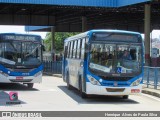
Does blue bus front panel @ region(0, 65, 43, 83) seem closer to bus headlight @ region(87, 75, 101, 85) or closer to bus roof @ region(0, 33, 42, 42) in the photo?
bus roof @ region(0, 33, 42, 42)

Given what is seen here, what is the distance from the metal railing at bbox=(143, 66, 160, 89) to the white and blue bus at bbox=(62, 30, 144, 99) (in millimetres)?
4067

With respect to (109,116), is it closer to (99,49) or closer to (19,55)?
(99,49)

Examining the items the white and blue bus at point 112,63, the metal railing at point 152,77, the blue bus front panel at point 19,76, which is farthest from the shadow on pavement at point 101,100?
the blue bus front panel at point 19,76

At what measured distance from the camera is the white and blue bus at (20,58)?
20.2m

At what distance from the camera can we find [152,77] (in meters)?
20.9

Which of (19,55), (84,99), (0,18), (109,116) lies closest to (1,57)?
(19,55)

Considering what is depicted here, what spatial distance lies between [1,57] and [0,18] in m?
31.4

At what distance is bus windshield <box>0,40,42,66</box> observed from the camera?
20328 millimetres

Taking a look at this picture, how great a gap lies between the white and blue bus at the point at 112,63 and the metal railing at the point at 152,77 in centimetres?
407

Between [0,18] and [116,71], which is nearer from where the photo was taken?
[116,71]

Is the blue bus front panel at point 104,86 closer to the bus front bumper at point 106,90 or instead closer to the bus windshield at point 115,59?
the bus front bumper at point 106,90

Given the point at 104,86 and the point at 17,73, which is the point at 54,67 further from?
the point at 104,86

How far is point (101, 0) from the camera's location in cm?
3897

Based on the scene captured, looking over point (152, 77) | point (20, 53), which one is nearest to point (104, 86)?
point (152, 77)
